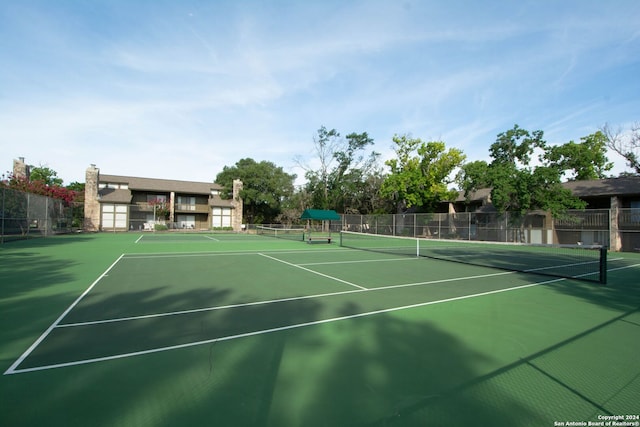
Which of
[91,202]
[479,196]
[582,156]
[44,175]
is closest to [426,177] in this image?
[479,196]

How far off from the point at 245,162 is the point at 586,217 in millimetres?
45332

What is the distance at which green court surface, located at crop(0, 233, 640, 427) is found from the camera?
3.00m

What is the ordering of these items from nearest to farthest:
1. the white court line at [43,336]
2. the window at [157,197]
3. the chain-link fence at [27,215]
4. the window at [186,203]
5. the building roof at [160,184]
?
the white court line at [43,336], the chain-link fence at [27,215], the building roof at [160,184], the window at [157,197], the window at [186,203]

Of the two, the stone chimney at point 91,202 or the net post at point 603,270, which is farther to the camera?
the stone chimney at point 91,202

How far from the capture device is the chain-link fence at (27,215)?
19.0 meters

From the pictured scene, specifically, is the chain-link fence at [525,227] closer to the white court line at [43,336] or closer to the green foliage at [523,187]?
the green foliage at [523,187]

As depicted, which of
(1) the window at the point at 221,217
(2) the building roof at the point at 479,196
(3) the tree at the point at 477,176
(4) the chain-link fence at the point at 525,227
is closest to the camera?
(4) the chain-link fence at the point at 525,227

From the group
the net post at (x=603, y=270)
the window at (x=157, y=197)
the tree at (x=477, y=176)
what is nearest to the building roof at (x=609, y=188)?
the tree at (x=477, y=176)

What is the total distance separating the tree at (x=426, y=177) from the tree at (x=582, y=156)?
37.9 feet

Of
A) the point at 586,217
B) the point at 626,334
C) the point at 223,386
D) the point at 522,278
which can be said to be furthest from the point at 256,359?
the point at 586,217

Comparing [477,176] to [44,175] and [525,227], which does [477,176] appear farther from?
[44,175]

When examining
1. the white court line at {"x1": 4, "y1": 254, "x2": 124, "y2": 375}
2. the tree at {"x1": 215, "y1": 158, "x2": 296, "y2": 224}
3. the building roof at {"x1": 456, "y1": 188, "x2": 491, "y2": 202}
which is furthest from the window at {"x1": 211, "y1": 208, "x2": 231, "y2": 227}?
the white court line at {"x1": 4, "y1": 254, "x2": 124, "y2": 375}

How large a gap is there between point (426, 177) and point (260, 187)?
2263cm

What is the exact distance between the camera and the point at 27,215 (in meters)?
22.3
